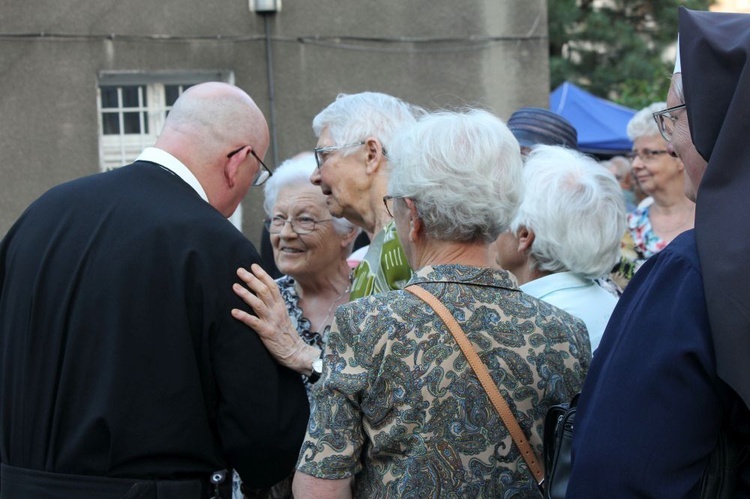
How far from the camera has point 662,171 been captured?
6504mm

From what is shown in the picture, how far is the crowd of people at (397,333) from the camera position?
1925 millimetres

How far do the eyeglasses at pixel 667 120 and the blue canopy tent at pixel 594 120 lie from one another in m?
11.0

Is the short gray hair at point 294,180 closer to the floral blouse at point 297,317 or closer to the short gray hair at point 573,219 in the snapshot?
the floral blouse at point 297,317

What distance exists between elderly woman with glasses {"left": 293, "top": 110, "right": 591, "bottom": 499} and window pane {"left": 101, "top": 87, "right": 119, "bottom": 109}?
783 cm

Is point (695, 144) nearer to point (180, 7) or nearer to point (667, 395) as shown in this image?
point (667, 395)

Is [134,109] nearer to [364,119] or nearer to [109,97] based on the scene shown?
[109,97]

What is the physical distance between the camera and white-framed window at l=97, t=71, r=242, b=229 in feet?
32.7

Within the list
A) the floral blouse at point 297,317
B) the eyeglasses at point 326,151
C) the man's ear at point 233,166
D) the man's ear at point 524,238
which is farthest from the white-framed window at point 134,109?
the man's ear at point 233,166

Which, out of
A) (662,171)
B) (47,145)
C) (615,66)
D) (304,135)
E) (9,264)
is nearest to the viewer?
(9,264)

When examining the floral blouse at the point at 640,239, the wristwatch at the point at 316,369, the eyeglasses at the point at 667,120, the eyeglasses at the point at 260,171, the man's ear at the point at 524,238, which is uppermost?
the eyeglasses at the point at 667,120

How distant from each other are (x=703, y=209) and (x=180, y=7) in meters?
8.64

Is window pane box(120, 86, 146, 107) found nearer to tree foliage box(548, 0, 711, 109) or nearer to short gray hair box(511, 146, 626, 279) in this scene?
short gray hair box(511, 146, 626, 279)

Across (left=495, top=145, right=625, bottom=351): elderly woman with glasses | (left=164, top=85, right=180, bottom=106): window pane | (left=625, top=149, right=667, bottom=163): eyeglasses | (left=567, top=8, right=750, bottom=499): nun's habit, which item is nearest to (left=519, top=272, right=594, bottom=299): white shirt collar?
(left=495, top=145, right=625, bottom=351): elderly woman with glasses

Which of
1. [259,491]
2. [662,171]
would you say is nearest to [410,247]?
[259,491]
